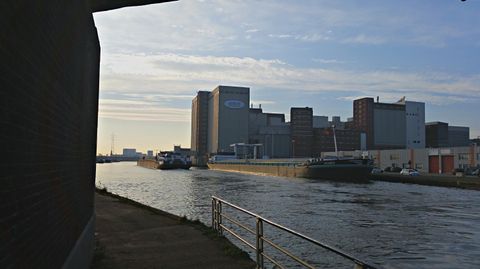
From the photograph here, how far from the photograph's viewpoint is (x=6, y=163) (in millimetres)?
2846

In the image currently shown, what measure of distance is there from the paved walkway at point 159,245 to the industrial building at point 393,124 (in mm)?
171575

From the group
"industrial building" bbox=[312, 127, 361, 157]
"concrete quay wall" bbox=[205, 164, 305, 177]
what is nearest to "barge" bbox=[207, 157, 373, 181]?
"concrete quay wall" bbox=[205, 164, 305, 177]

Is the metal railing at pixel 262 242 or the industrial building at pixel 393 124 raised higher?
the industrial building at pixel 393 124

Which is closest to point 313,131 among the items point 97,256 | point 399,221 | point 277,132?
point 277,132

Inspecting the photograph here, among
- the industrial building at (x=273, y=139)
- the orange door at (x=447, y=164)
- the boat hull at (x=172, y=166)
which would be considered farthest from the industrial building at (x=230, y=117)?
the orange door at (x=447, y=164)

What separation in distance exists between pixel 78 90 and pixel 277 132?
182130 millimetres

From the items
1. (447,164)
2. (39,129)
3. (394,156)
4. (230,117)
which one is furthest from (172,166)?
(39,129)

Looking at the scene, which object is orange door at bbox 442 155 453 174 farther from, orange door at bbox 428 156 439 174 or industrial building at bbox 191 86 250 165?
industrial building at bbox 191 86 250 165

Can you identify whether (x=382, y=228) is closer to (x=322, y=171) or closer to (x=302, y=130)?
(x=322, y=171)

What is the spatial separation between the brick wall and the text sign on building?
176979mm

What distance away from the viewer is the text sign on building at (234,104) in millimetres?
183000

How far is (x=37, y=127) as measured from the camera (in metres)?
3.75

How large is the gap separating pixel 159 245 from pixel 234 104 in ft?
571

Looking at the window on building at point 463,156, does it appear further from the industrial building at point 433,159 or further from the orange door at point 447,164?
the orange door at point 447,164
